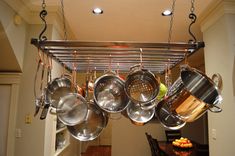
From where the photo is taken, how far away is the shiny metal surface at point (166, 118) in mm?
1499

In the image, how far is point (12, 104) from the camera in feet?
8.08

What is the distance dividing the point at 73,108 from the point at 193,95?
764mm

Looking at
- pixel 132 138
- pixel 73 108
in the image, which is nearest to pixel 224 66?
pixel 73 108

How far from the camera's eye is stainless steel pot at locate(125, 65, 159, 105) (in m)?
1.34

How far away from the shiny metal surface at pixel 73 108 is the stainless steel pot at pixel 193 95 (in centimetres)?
59

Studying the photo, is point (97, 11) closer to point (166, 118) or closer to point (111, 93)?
point (111, 93)

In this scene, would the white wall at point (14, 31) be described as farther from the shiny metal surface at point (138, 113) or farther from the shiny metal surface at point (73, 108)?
Result: the shiny metal surface at point (138, 113)

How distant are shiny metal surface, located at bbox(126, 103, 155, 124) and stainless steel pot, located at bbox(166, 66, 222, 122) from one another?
26 centimetres

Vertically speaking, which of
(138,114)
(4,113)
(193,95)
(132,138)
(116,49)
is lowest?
(132,138)

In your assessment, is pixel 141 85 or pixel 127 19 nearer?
pixel 141 85

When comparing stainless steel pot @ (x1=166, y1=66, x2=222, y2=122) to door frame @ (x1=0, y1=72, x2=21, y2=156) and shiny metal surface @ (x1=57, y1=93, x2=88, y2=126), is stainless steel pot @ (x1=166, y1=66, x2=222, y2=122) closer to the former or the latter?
shiny metal surface @ (x1=57, y1=93, x2=88, y2=126)

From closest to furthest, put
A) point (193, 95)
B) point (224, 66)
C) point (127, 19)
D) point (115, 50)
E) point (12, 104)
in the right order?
point (193, 95), point (115, 50), point (224, 66), point (12, 104), point (127, 19)

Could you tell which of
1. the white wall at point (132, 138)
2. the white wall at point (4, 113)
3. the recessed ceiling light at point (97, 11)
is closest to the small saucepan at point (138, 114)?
the recessed ceiling light at point (97, 11)

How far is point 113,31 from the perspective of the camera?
323cm
